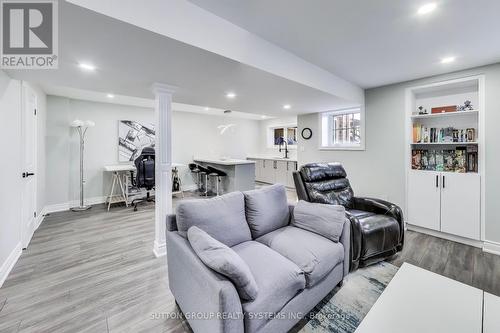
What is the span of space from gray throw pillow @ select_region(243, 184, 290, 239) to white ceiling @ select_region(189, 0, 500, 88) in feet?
5.25

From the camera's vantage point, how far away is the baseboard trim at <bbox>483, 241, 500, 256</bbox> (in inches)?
109

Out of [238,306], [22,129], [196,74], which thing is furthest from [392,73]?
[22,129]

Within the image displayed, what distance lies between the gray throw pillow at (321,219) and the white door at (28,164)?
3465 mm

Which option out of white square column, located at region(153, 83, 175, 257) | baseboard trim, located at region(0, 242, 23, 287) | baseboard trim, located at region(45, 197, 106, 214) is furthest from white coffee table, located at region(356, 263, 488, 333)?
baseboard trim, located at region(45, 197, 106, 214)

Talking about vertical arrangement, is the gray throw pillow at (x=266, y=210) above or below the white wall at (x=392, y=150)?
below

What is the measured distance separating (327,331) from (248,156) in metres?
6.72

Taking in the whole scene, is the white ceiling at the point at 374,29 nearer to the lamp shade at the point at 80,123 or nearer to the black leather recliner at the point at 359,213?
the black leather recliner at the point at 359,213

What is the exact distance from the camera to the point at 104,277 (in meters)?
2.22

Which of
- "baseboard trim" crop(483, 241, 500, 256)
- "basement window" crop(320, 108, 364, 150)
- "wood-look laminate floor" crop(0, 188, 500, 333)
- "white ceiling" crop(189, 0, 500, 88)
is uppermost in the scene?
"white ceiling" crop(189, 0, 500, 88)

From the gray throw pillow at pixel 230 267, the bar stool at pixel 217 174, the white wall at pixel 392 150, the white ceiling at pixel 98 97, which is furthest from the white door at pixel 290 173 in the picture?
the gray throw pillow at pixel 230 267

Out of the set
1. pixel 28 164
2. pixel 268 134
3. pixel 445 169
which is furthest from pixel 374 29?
pixel 268 134

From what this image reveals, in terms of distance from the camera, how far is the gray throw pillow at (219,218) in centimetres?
167

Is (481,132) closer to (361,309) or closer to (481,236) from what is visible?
(481,236)

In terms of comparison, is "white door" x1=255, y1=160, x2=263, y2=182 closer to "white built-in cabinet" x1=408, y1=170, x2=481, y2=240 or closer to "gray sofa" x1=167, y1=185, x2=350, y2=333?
"white built-in cabinet" x1=408, y1=170, x2=481, y2=240
